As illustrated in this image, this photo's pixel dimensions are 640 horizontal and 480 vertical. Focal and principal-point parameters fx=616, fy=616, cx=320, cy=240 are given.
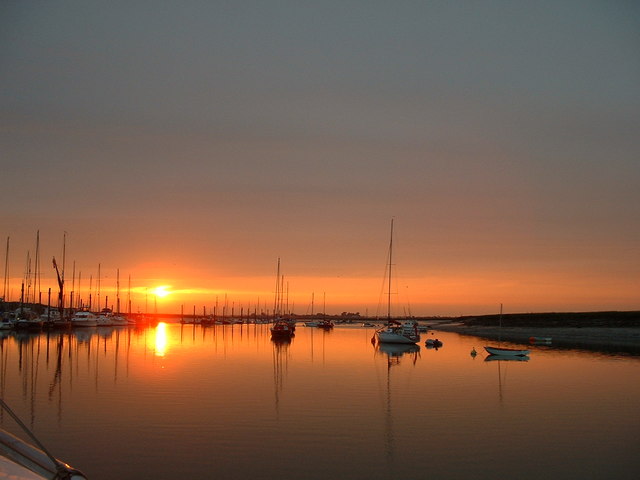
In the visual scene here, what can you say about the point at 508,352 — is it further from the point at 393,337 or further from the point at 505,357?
the point at 393,337

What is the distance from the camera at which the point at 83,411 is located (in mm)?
24484

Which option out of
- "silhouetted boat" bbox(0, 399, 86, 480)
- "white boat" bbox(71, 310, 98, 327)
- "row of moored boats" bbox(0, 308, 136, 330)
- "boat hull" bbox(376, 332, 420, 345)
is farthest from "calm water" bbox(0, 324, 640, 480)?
"white boat" bbox(71, 310, 98, 327)

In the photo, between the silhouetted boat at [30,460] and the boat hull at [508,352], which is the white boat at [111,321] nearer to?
the boat hull at [508,352]

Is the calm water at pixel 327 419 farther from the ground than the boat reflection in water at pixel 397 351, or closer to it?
farther from the ground

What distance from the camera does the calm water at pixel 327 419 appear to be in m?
17.2

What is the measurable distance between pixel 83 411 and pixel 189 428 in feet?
19.0

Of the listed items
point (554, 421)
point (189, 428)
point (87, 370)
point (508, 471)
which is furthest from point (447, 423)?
point (87, 370)

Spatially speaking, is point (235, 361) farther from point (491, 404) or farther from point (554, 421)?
point (554, 421)

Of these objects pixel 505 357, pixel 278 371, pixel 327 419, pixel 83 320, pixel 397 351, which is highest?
pixel 327 419

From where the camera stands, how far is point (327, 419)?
928 inches

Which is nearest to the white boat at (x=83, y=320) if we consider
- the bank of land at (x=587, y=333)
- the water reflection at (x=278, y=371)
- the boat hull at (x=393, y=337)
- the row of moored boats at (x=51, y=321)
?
the row of moored boats at (x=51, y=321)

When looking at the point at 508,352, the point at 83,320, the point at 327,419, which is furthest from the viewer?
the point at 83,320

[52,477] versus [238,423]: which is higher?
[52,477]

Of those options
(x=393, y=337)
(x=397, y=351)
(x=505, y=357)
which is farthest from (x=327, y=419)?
(x=393, y=337)
